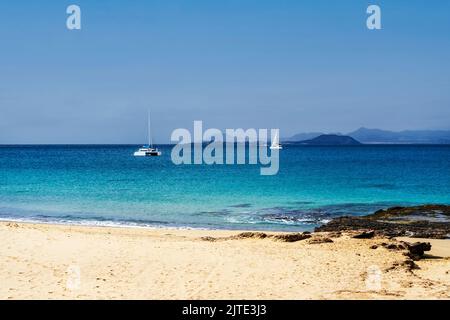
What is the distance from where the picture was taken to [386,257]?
48.9ft

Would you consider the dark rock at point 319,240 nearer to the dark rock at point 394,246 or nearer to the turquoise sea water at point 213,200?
the dark rock at point 394,246

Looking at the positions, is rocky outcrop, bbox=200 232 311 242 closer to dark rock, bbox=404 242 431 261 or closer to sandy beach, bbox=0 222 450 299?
sandy beach, bbox=0 222 450 299

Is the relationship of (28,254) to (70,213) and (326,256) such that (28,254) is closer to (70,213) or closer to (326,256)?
(326,256)

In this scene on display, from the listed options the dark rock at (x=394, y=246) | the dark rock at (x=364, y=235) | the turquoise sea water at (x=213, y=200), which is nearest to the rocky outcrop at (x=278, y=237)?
the dark rock at (x=364, y=235)

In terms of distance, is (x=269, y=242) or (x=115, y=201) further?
(x=115, y=201)

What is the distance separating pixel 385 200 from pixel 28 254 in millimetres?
29383

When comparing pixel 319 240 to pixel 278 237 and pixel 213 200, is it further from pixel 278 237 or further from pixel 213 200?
pixel 213 200

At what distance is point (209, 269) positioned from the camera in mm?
13430

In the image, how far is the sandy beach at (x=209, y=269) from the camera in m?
11.1

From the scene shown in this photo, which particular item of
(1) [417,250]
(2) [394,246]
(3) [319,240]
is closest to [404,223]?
(3) [319,240]

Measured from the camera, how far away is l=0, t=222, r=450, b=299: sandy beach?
36.6 ft

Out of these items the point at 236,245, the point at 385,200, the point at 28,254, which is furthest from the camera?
the point at 385,200

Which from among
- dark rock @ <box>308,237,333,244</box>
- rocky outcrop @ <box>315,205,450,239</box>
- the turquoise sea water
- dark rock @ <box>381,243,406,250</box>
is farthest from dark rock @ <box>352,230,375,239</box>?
the turquoise sea water

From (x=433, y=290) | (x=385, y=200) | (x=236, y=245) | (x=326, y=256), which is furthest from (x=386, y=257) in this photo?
(x=385, y=200)
